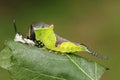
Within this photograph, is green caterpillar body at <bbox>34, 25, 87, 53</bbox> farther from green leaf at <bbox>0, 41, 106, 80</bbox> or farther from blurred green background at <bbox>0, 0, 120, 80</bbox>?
blurred green background at <bbox>0, 0, 120, 80</bbox>

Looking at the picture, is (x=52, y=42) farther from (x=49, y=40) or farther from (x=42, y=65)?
(x=42, y=65)

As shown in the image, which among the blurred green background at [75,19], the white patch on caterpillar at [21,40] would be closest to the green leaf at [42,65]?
the white patch on caterpillar at [21,40]

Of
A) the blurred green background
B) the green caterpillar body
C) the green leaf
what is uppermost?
the green caterpillar body

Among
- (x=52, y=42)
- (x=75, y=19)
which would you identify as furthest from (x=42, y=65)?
(x=75, y=19)

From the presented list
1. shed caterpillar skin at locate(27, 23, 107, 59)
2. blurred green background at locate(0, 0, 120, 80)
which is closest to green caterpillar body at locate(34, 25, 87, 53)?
shed caterpillar skin at locate(27, 23, 107, 59)

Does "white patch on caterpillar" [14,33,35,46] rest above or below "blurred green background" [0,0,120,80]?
above

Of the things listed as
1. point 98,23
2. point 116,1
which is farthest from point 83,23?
point 116,1

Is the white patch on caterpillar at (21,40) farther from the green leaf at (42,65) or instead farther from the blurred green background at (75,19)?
the blurred green background at (75,19)
